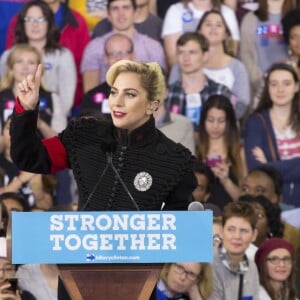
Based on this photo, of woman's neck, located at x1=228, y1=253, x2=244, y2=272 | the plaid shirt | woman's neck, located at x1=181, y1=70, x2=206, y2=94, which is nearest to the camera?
woman's neck, located at x1=228, y1=253, x2=244, y2=272

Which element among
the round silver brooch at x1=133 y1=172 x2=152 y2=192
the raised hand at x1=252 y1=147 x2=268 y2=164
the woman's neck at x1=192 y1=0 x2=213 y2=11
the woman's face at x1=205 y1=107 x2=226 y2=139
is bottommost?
the round silver brooch at x1=133 y1=172 x2=152 y2=192

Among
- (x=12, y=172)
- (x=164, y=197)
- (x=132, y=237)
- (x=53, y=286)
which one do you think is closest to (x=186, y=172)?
(x=164, y=197)

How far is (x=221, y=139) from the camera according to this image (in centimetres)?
895

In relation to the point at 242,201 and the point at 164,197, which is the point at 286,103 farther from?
the point at 164,197

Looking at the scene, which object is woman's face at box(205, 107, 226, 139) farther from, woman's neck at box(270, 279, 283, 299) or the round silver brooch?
the round silver brooch

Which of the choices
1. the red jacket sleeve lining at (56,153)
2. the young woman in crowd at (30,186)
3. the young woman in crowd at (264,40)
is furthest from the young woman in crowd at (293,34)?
the red jacket sleeve lining at (56,153)

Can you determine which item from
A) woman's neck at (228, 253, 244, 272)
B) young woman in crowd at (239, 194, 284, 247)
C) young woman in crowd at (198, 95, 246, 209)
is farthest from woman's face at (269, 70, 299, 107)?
woman's neck at (228, 253, 244, 272)

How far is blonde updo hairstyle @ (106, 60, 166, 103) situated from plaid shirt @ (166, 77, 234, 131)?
4398 millimetres

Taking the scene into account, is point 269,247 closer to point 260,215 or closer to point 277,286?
point 277,286

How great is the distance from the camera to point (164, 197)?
186 inches

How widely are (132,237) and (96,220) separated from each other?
0.45 feet

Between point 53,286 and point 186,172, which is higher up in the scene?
point 186,172

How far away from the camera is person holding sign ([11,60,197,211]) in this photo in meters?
4.64

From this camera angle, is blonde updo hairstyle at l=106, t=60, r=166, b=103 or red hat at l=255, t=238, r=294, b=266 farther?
red hat at l=255, t=238, r=294, b=266
